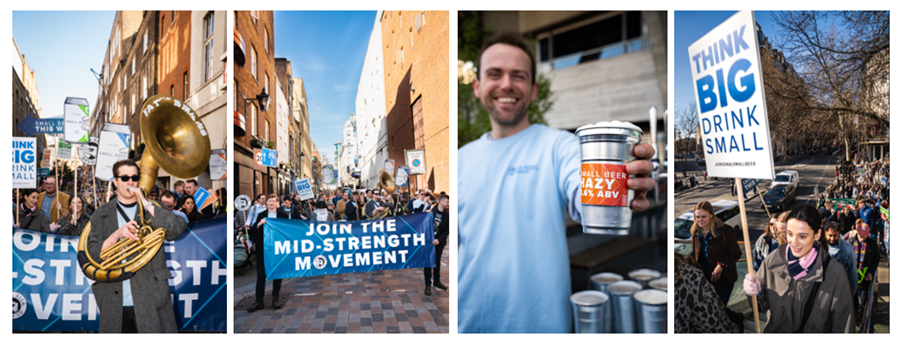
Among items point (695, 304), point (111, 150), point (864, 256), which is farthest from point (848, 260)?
point (111, 150)

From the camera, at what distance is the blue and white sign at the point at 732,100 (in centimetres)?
352

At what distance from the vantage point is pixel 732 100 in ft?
11.9

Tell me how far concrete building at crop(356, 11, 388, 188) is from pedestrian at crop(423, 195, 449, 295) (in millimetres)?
528

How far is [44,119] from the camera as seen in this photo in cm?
389

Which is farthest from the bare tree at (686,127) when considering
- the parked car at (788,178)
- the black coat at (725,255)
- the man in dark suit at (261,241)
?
the man in dark suit at (261,241)

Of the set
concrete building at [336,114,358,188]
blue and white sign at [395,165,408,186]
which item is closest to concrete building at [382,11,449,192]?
blue and white sign at [395,165,408,186]

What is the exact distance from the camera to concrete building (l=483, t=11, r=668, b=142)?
337 cm

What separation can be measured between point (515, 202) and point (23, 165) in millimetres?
3905

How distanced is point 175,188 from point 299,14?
5.64ft

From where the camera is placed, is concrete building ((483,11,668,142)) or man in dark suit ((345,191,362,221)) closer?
concrete building ((483,11,668,142))

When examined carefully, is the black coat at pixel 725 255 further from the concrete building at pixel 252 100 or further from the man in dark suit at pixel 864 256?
the concrete building at pixel 252 100

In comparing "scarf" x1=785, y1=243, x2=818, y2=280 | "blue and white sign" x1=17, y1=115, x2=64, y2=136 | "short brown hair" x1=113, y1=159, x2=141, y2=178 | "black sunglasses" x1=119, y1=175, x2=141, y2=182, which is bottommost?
"scarf" x1=785, y1=243, x2=818, y2=280

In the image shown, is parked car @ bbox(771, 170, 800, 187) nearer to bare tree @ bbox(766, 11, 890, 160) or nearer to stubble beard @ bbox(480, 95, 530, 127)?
bare tree @ bbox(766, 11, 890, 160)
